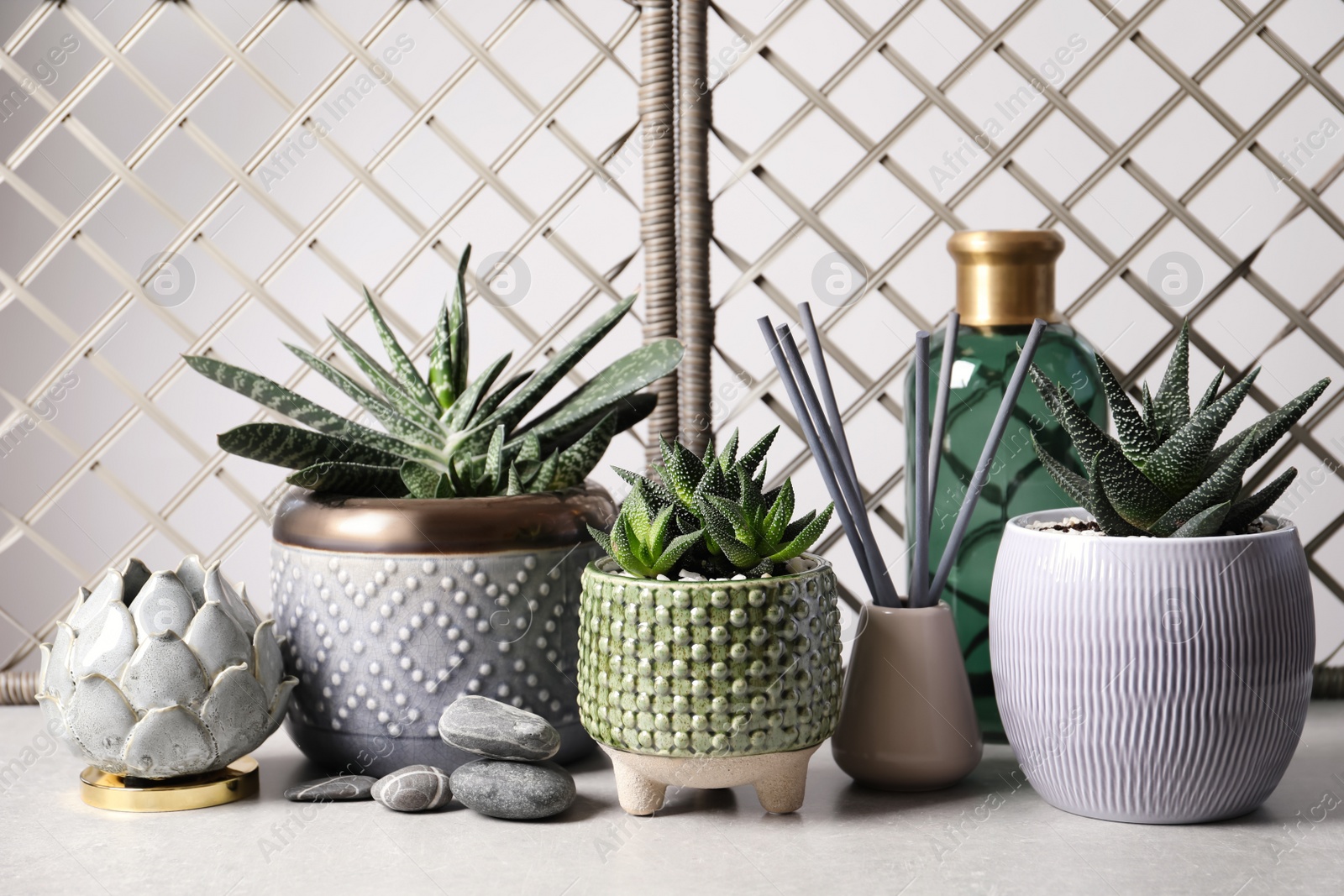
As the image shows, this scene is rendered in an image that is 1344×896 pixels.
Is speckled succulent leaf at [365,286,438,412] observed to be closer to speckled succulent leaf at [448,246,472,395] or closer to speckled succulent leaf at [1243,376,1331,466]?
speckled succulent leaf at [448,246,472,395]

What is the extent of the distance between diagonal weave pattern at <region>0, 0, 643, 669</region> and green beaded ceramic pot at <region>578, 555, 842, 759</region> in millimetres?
293

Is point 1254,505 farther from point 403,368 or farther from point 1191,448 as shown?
point 403,368

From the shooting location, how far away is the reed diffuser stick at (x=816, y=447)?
60 cm

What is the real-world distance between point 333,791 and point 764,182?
0.44m

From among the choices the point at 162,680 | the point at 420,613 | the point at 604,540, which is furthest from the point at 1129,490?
the point at 162,680

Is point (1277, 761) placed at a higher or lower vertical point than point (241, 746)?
higher

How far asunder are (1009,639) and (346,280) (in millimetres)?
477

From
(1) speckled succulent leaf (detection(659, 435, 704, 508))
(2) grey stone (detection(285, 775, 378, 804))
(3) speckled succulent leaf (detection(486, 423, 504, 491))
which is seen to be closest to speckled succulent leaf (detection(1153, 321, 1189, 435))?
(1) speckled succulent leaf (detection(659, 435, 704, 508))

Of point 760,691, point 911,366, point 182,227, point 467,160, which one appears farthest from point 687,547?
point 182,227

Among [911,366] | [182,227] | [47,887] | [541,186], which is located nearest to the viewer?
[47,887]

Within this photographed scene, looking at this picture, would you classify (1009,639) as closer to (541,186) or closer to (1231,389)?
(1231,389)

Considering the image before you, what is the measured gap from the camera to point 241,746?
0.60 m

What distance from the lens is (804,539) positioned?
0.55m

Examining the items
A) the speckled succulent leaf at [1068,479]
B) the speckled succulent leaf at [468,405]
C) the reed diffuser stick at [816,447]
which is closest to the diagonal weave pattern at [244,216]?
the speckled succulent leaf at [468,405]
